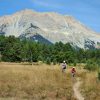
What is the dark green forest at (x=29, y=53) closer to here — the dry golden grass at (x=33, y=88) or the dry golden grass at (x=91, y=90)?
the dry golden grass at (x=33, y=88)

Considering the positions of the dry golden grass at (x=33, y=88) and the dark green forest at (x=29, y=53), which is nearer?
the dry golden grass at (x=33, y=88)

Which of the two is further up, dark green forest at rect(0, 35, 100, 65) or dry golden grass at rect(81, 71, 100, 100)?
dark green forest at rect(0, 35, 100, 65)

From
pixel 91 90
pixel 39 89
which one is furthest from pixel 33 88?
pixel 91 90

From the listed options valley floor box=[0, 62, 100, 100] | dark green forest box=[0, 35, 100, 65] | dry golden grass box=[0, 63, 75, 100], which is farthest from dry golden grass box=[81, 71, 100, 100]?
dark green forest box=[0, 35, 100, 65]

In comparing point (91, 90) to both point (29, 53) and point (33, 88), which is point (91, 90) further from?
point (29, 53)

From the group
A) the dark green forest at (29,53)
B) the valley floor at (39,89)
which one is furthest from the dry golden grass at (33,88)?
the dark green forest at (29,53)

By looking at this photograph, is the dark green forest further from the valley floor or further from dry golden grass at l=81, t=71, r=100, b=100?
dry golden grass at l=81, t=71, r=100, b=100

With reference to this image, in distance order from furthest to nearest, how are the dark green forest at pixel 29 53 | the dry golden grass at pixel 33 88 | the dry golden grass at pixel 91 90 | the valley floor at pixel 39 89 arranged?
the dark green forest at pixel 29 53 < the dry golden grass at pixel 33 88 < the valley floor at pixel 39 89 < the dry golden grass at pixel 91 90

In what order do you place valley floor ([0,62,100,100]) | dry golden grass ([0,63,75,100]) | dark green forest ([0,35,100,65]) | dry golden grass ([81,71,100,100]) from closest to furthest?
dry golden grass ([81,71,100,100]), valley floor ([0,62,100,100]), dry golden grass ([0,63,75,100]), dark green forest ([0,35,100,65])

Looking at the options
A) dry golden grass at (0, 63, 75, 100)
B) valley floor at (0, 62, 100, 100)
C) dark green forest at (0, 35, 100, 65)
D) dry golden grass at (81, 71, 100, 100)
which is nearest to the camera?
dry golden grass at (81, 71, 100, 100)

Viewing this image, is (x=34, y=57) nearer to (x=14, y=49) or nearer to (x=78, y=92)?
(x=14, y=49)

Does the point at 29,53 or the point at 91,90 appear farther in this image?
the point at 29,53

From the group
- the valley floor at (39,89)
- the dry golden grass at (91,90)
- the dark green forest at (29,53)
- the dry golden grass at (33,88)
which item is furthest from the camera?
the dark green forest at (29,53)

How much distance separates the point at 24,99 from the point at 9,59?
97.5 metres
